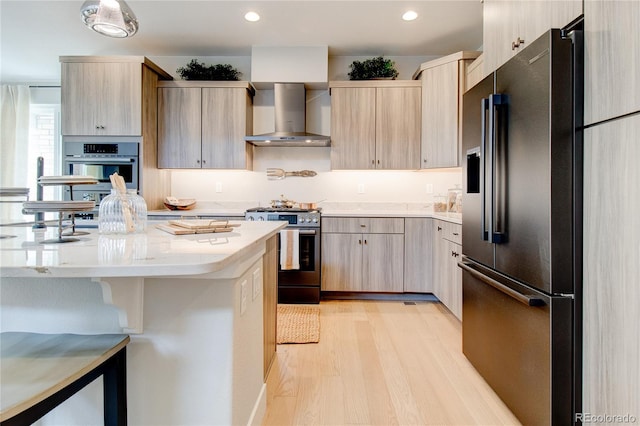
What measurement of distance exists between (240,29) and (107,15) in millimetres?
1880

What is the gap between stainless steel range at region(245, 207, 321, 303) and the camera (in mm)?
3492

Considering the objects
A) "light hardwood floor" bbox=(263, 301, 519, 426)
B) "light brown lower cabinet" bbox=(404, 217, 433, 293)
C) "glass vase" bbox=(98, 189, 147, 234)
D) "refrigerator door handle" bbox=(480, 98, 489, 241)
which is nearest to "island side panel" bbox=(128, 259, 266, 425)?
"glass vase" bbox=(98, 189, 147, 234)

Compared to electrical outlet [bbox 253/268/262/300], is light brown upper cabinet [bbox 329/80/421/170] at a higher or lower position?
higher

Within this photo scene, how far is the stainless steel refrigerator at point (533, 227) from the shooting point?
1345mm

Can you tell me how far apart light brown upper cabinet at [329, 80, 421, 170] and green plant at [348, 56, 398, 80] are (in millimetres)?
104

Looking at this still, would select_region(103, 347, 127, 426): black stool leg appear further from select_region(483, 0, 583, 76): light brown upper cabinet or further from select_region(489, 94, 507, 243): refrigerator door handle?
select_region(483, 0, 583, 76): light brown upper cabinet

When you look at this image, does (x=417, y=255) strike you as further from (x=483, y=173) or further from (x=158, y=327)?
(x=158, y=327)

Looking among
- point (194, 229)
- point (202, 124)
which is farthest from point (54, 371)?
point (202, 124)

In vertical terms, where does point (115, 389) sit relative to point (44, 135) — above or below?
below

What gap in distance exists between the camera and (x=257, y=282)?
5.04 ft

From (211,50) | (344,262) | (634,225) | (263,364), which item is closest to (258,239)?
(263,364)

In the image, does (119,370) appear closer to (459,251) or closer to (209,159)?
(459,251)

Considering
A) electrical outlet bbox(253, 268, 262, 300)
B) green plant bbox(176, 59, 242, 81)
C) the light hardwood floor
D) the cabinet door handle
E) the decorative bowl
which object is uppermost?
Answer: green plant bbox(176, 59, 242, 81)

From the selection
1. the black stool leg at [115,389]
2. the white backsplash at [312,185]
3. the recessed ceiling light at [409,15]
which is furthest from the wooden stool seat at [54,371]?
the recessed ceiling light at [409,15]
